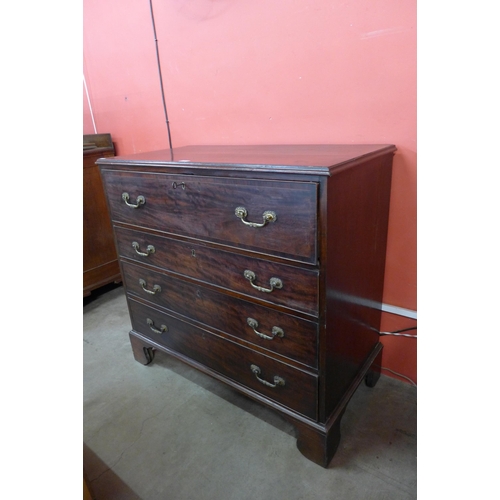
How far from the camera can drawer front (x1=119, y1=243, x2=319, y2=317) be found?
97cm

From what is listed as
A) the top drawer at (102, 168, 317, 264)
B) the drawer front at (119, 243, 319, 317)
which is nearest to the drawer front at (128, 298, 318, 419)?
the drawer front at (119, 243, 319, 317)

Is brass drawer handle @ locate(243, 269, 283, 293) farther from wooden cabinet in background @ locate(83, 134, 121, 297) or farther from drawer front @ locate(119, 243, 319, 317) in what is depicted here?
wooden cabinet in background @ locate(83, 134, 121, 297)

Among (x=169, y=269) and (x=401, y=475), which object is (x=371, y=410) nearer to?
(x=401, y=475)

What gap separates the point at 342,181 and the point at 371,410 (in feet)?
3.13

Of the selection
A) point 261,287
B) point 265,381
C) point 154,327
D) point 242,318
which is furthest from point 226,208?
point 154,327

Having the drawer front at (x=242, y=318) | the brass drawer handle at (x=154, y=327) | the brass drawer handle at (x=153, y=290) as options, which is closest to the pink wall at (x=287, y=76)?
the drawer front at (x=242, y=318)

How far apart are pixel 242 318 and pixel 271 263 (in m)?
0.27

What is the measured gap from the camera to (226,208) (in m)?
1.04

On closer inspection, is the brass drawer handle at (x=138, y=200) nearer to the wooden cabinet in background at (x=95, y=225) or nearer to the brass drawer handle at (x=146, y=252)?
the brass drawer handle at (x=146, y=252)

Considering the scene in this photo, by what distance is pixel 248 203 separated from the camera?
98 cm

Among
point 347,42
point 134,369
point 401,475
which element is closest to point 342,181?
point 347,42

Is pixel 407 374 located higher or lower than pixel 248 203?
lower
